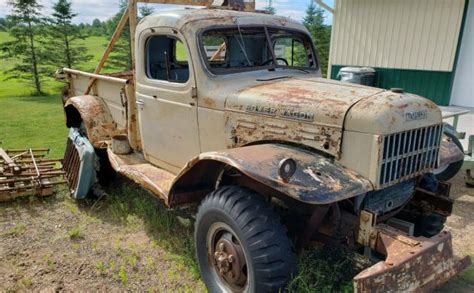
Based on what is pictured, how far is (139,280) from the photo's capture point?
358 centimetres

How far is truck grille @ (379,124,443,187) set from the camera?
2.78 m

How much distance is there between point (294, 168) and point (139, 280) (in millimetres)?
1883

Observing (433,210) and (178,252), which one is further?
(178,252)

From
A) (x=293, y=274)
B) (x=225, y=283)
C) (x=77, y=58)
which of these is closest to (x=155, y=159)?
(x=225, y=283)

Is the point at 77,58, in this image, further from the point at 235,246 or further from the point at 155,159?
the point at 235,246

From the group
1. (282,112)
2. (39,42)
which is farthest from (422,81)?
(39,42)

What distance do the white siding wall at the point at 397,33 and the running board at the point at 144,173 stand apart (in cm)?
734

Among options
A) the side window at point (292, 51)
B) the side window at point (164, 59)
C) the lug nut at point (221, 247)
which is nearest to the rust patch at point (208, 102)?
the side window at point (164, 59)

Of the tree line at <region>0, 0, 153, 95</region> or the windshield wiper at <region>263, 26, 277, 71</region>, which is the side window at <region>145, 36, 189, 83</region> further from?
the tree line at <region>0, 0, 153, 95</region>

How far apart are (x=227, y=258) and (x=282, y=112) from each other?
46.1 inches

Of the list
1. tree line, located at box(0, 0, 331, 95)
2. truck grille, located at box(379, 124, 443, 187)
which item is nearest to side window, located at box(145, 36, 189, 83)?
truck grille, located at box(379, 124, 443, 187)

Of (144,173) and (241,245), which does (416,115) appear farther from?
(144,173)

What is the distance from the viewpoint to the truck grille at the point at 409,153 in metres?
2.78

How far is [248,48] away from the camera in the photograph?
159 inches
